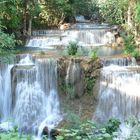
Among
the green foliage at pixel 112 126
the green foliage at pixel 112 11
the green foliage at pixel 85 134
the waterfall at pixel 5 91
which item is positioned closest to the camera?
the green foliage at pixel 85 134

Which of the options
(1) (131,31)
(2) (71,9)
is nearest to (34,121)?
(1) (131,31)

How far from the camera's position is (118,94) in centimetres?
1260

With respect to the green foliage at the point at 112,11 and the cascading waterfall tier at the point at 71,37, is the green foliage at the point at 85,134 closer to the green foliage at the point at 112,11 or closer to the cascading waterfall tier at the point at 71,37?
the cascading waterfall tier at the point at 71,37

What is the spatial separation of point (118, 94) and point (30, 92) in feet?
8.95

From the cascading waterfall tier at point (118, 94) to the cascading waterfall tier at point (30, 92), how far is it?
1.39 m

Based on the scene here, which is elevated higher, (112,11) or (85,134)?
(112,11)

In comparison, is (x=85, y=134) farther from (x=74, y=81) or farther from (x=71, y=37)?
(x=71, y=37)

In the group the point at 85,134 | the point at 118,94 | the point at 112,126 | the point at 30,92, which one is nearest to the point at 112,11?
the point at 118,94

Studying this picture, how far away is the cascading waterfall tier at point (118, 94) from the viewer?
12.4 meters

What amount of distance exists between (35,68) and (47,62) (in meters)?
0.43

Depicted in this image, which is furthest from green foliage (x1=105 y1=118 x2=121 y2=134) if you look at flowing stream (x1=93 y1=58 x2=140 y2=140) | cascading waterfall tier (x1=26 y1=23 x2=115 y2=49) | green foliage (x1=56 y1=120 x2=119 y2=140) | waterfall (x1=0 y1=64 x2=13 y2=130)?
cascading waterfall tier (x1=26 y1=23 x2=115 y2=49)

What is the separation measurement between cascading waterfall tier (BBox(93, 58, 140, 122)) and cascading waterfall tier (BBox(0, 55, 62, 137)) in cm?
139

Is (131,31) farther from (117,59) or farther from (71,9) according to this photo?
(71,9)

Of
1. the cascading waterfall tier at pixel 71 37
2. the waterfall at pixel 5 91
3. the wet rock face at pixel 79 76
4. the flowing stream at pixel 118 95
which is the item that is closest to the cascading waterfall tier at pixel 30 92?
the waterfall at pixel 5 91
